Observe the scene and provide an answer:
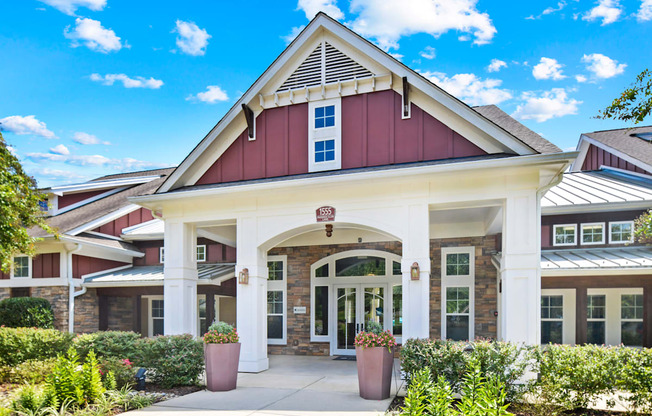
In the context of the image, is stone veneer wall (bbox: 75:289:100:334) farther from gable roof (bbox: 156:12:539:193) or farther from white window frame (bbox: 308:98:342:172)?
white window frame (bbox: 308:98:342:172)

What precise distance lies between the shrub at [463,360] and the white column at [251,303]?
3.96m

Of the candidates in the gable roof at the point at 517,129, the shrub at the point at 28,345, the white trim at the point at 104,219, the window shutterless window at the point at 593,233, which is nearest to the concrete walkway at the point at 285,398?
Result: the shrub at the point at 28,345

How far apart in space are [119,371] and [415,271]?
18.6ft

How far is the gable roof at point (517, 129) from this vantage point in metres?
11.2

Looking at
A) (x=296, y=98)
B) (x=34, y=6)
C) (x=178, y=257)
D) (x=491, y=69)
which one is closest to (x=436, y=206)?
(x=296, y=98)

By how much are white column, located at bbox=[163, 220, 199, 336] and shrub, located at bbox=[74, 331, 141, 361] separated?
50.1 inches

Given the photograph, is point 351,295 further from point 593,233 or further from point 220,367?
point 593,233

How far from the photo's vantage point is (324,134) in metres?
11.5

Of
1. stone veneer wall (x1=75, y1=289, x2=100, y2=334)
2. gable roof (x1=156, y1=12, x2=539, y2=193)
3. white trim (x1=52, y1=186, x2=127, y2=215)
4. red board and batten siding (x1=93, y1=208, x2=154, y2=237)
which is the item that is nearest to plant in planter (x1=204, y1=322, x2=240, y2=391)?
gable roof (x1=156, y1=12, x2=539, y2=193)

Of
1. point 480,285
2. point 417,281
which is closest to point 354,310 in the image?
point 480,285

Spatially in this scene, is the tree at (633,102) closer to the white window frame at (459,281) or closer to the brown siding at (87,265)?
the white window frame at (459,281)

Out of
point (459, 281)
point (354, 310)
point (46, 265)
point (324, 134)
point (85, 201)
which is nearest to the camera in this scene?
point (324, 134)

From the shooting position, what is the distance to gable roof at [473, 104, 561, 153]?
11151mm

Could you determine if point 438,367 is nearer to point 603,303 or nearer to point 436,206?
point 436,206
